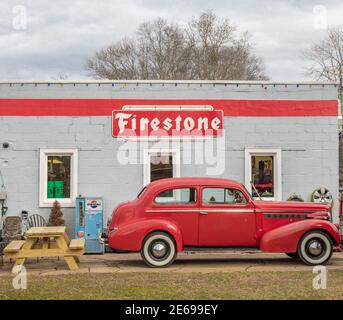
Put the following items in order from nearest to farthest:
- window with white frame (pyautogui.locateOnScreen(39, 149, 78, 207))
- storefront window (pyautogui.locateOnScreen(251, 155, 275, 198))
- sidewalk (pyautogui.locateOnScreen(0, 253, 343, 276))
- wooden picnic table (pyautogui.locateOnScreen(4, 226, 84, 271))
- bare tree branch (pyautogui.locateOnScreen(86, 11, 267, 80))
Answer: wooden picnic table (pyautogui.locateOnScreen(4, 226, 84, 271)) → sidewalk (pyautogui.locateOnScreen(0, 253, 343, 276)) → window with white frame (pyautogui.locateOnScreen(39, 149, 78, 207)) → storefront window (pyautogui.locateOnScreen(251, 155, 275, 198)) → bare tree branch (pyautogui.locateOnScreen(86, 11, 267, 80))

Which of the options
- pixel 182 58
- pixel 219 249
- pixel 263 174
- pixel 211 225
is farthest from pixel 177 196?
pixel 182 58

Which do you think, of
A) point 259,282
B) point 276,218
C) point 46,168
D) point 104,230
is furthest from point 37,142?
point 259,282

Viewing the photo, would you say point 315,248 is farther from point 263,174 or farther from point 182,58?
point 182,58

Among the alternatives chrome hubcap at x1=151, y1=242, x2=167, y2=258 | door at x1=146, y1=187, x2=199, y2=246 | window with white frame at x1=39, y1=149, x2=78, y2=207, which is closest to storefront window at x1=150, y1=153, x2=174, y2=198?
window with white frame at x1=39, y1=149, x2=78, y2=207

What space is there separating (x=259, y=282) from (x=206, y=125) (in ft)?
20.6

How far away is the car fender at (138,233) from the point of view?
10938mm

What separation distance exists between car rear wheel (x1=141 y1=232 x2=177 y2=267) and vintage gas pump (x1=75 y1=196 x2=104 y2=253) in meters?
2.73

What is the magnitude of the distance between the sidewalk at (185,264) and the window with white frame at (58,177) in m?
2.05

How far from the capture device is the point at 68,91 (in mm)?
14594

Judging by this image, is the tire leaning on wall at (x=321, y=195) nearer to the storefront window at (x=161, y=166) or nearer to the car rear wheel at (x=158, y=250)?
the storefront window at (x=161, y=166)

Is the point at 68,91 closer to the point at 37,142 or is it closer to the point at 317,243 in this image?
the point at 37,142

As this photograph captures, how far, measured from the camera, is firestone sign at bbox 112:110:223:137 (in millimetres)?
14570

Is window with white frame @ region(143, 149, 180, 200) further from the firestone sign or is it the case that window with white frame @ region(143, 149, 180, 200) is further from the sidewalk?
the sidewalk

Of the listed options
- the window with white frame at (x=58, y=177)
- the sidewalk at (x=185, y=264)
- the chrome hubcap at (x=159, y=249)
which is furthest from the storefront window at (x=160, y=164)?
the chrome hubcap at (x=159, y=249)
